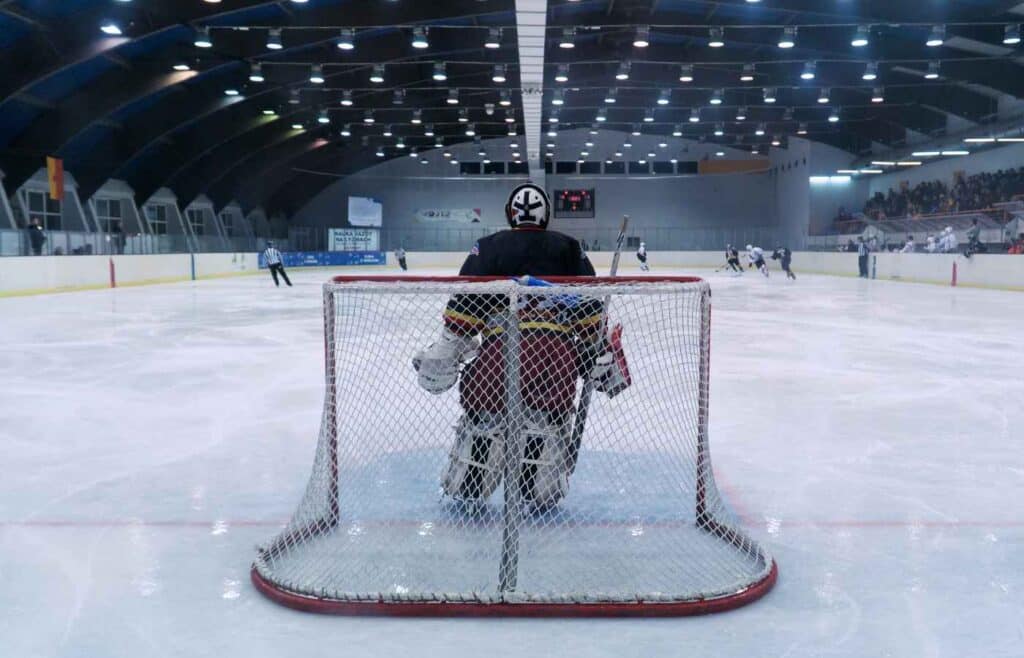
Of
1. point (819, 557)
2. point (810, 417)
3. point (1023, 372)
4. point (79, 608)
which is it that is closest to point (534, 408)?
point (819, 557)

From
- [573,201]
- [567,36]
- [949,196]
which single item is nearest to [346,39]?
[567,36]

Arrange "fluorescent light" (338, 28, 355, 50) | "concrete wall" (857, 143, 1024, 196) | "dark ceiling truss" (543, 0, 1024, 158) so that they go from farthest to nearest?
"concrete wall" (857, 143, 1024, 196) → "dark ceiling truss" (543, 0, 1024, 158) → "fluorescent light" (338, 28, 355, 50)

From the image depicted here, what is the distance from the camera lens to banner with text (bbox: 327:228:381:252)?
1619 inches

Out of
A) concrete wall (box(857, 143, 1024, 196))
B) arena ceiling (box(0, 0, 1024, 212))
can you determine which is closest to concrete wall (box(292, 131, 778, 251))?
concrete wall (box(857, 143, 1024, 196))

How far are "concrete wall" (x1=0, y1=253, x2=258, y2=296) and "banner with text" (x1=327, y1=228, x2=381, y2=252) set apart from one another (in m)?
10.8

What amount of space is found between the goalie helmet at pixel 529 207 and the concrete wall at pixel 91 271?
17.9m

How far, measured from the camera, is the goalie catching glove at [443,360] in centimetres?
322

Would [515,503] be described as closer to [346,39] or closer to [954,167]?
[346,39]

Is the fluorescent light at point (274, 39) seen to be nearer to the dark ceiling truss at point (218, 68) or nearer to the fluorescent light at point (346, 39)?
the dark ceiling truss at point (218, 68)

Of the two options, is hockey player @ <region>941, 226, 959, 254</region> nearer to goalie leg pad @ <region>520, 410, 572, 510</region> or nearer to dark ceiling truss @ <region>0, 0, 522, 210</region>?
dark ceiling truss @ <region>0, 0, 522, 210</region>

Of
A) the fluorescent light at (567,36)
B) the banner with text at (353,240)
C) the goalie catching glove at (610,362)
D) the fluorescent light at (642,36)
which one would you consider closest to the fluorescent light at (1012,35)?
the fluorescent light at (642,36)

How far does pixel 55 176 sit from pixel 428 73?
10.9 meters

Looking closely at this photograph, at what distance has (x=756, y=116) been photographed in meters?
32.2

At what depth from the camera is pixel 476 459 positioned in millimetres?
3424
